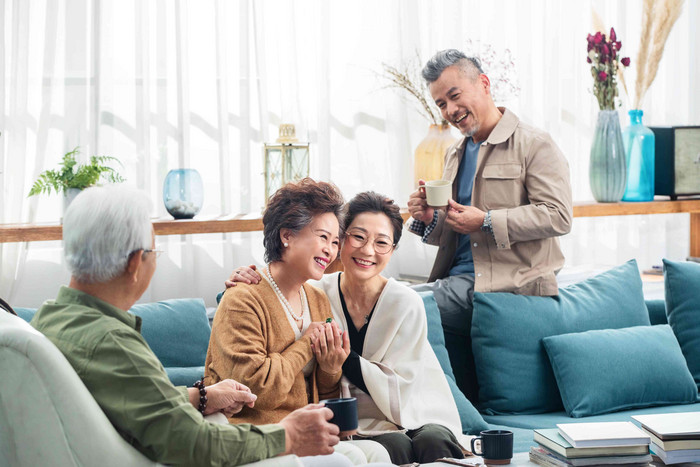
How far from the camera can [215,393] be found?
6.37 ft

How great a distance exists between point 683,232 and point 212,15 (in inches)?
132

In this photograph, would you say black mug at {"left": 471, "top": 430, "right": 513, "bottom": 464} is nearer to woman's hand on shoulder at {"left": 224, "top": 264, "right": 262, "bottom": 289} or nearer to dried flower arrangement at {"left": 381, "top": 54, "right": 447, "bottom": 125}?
woman's hand on shoulder at {"left": 224, "top": 264, "right": 262, "bottom": 289}

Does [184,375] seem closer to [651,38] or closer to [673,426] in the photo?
[673,426]

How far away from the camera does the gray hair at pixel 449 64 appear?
316 cm

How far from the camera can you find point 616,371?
3094mm

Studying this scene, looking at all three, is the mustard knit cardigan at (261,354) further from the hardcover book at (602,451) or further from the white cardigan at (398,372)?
the hardcover book at (602,451)

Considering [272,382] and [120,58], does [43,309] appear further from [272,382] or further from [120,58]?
[120,58]

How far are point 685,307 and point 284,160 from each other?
1820mm

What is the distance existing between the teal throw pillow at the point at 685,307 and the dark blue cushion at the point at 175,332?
1977 mm

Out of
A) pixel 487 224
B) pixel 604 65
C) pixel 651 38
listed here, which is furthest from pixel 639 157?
pixel 487 224

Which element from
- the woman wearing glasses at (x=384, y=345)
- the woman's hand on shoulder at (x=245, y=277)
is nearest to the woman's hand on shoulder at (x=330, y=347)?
the woman wearing glasses at (x=384, y=345)

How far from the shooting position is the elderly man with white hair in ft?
5.00

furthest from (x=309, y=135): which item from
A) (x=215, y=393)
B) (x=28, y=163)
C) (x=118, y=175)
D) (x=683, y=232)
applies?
(x=683, y=232)

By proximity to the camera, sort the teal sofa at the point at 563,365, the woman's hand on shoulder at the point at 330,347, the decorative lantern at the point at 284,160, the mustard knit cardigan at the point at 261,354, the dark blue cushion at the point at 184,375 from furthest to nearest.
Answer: the decorative lantern at the point at 284,160 → the teal sofa at the point at 563,365 → the dark blue cushion at the point at 184,375 → the woman's hand on shoulder at the point at 330,347 → the mustard knit cardigan at the point at 261,354
